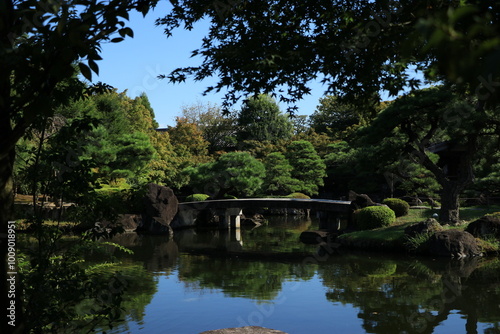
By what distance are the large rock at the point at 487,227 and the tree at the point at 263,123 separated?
1201 inches

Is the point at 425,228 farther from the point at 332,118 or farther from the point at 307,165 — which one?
the point at 332,118

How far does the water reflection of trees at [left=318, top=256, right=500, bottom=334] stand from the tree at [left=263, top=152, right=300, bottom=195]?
19676 mm

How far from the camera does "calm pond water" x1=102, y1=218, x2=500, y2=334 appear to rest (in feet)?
30.6

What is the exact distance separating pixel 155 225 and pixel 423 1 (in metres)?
22.6

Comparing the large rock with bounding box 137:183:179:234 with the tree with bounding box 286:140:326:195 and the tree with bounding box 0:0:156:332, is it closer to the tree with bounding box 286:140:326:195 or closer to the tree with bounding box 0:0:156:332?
the tree with bounding box 286:140:326:195

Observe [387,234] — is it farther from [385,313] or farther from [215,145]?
[215,145]

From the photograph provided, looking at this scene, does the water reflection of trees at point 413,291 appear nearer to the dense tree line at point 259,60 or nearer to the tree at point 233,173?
the dense tree line at point 259,60

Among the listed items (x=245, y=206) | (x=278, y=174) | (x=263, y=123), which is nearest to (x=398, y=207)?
(x=245, y=206)

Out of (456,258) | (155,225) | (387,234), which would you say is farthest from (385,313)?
(155,225)

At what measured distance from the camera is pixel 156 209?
90.1 feet

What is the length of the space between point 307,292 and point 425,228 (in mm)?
8125

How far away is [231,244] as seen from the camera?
74.1 feet

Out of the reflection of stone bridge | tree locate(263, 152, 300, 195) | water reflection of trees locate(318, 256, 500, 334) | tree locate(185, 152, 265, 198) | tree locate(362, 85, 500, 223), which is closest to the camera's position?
water reflection of trees locate(318, 256, 500, 334)

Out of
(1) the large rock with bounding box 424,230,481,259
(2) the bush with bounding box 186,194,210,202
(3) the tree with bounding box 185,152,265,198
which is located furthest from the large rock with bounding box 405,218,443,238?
(2) the bush with bounding box 186,194,210,202
